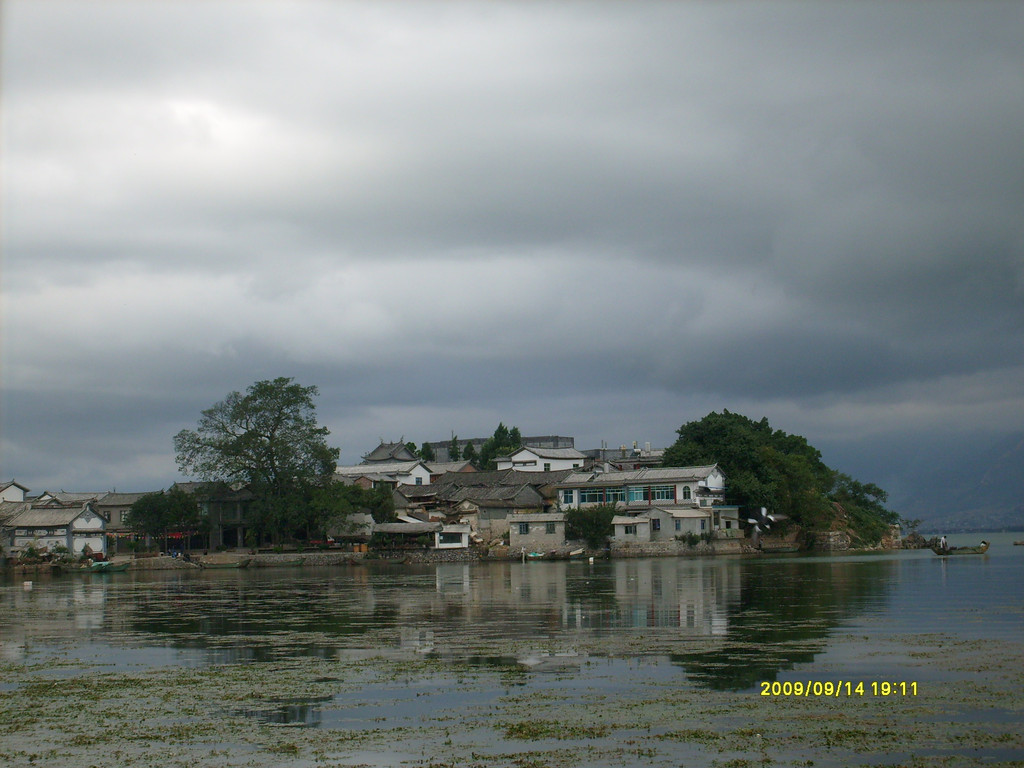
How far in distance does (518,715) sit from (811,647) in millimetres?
7403

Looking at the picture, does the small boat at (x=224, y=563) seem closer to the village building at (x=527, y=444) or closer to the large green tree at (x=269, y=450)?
the large green tree at (x=269, y=450)

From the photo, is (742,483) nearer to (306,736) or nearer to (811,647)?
(811,647)

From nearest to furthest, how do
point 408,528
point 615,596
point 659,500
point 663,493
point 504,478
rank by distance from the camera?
point 615,596 → point 408,528 → point 663,493 → point 659,500 → point 504,478

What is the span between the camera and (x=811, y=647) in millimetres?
18375

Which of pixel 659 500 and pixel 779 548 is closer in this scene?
pixel 779 548

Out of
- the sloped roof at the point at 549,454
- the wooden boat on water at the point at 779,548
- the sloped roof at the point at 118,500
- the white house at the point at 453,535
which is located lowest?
the wooden boat on water at the point at 779,548

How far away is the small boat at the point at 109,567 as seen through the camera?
240 feet

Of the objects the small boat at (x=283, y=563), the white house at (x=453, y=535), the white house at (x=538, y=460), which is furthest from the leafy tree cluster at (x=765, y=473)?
the small boat at (x=283, y=563)

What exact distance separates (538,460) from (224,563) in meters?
42.9

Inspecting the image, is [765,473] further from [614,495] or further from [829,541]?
[614,495]

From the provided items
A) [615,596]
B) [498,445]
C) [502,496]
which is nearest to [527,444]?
[498,445]

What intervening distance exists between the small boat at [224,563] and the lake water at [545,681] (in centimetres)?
4292

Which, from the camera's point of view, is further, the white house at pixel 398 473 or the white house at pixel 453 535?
the white house at pixel 398 473

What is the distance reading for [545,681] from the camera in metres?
15.8
